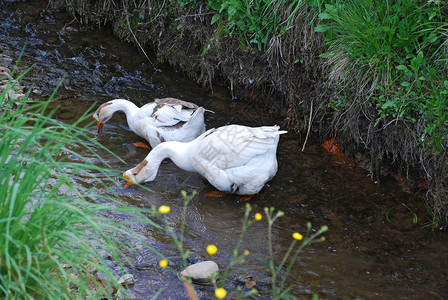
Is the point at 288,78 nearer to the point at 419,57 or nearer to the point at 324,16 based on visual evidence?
the point at 324,16

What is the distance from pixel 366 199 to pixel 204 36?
2.64 m

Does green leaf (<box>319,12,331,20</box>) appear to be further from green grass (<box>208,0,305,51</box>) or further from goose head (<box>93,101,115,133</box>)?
goose head (<box>93,101,115,133</box>)

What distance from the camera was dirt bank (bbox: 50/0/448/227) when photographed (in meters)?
A: 4.30

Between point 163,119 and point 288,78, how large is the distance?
4.52 ft

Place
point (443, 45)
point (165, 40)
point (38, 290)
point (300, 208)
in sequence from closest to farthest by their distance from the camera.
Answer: point (38, 290)
point (443, 45)
point (300, 208)
point (165, 40)

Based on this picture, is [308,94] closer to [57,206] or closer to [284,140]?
[284,140]

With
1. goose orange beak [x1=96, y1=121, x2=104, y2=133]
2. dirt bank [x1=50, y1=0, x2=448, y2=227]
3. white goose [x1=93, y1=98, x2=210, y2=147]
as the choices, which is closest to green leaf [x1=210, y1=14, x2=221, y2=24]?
dirt bank [x1=50, y1=0, x2=448, y2=227]

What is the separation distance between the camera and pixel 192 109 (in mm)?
5027

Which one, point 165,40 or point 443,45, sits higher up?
point 443,45

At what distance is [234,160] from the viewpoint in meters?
4.37

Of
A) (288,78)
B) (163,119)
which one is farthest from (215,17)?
(163,119)

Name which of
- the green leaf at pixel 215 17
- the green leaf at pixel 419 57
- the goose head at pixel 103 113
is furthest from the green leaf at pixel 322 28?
the goose head at pixel 103 113

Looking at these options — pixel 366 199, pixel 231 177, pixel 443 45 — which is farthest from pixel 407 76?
pixel 231 177

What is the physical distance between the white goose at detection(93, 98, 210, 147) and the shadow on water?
25 centimetres
